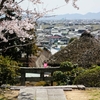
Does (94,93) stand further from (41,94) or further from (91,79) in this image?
(41,94)

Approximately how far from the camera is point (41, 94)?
7152mm

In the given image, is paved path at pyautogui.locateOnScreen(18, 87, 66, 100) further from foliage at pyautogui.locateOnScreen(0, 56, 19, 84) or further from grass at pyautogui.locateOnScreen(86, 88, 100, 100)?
foliage at pyautogui.locateOnScreen(0, 56, 19, 84)

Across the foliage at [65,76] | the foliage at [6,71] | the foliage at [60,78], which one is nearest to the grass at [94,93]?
the foliage at [6,71]

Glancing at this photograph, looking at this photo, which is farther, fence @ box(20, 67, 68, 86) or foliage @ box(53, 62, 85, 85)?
foliage @ box(53, 62, 85, 85)

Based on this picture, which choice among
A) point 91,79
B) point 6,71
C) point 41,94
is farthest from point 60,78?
point 41,94

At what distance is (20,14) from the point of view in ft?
22.2

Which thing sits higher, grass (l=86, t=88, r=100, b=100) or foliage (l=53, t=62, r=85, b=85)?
grass (l=86, t=88, r=100, b=100)

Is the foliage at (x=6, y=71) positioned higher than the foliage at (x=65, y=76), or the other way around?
the foliage at (x=6, y=71)

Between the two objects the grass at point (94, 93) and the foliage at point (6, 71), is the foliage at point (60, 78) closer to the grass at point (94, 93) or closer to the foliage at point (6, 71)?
the foliage at point (6, 71)

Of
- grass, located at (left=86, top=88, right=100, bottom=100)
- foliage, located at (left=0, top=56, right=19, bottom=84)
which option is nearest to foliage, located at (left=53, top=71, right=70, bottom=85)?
foliage, located at (left=0, top=56, right=19, bottom=84)

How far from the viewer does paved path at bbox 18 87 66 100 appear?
22.3ft

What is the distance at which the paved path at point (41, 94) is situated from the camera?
22.3 feet

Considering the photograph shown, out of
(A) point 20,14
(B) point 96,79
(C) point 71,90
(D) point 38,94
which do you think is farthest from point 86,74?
(A) point 20,14

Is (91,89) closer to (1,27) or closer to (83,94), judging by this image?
(83,94)
